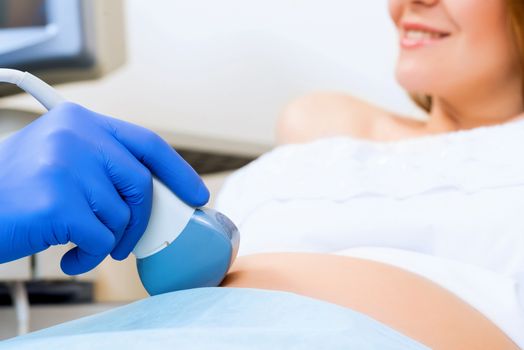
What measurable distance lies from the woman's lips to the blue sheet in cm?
64

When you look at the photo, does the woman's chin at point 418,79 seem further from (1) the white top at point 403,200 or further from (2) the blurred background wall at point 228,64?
(2) the blurred background wall at point 228,64

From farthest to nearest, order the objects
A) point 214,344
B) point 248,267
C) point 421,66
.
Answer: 1. point 421,66
2. point 248,267
3. point 214,344

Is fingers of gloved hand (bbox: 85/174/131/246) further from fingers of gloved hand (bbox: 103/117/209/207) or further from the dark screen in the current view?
the dark screen

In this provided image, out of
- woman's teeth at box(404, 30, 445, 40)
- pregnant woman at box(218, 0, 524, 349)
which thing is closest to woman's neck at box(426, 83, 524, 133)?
pregnant woman at box(218, 0, 524, 349)

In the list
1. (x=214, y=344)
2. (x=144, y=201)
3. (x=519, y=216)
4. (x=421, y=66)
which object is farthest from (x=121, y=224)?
(x=421, y=66)

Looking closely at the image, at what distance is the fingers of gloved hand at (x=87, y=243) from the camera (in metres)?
0.54

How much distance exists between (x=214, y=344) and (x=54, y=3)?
33.5 inches

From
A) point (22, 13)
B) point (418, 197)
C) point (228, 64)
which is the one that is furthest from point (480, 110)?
point (22, 13)

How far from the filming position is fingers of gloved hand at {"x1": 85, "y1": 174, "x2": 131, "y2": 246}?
55 centimetres

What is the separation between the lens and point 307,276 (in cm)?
68

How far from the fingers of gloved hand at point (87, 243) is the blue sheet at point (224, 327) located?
44 millimetres

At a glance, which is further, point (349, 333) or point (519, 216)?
point (519, 216)

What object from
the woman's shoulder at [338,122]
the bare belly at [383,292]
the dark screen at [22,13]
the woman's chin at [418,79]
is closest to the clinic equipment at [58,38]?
the dark screen at [22,13]

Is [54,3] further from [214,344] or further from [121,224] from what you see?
[214,344]
